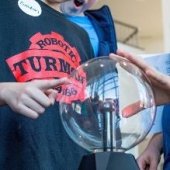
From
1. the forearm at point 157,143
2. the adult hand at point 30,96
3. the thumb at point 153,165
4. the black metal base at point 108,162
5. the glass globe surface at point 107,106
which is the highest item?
the adult hand at point 30,96

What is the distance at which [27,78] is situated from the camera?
86 centimetres

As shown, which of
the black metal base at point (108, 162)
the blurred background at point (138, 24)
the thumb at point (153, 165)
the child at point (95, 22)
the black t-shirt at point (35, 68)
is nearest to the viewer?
the black metal base at point (108, 162)

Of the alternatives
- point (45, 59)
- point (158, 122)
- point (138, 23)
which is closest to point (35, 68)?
point (45, 59)

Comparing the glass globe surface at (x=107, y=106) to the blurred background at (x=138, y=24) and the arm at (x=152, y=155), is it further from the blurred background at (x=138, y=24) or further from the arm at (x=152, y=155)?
the blurred background at (x=138, y=24)

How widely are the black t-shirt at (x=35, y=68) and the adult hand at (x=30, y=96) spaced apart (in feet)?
0.45

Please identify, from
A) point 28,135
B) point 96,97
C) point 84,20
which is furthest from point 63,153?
point 84,20

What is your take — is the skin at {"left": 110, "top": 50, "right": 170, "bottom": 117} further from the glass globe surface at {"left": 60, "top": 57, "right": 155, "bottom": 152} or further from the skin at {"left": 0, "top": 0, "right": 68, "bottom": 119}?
the skin at {"left": 0, "top": 0, "right": 68, "bottom": 119}

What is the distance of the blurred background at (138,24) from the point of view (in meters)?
5.92

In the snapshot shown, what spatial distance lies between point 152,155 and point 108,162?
623 millimetres

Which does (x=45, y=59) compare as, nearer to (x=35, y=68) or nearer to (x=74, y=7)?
(x=35, y=68)

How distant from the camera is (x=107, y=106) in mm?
706

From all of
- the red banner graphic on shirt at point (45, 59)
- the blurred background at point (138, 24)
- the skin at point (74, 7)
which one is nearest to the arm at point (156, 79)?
the red banner graphic on shirt at point (45, 59)

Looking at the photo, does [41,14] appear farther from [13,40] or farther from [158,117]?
[158,117]

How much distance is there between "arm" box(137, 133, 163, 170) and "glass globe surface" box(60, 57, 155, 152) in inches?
20.3
